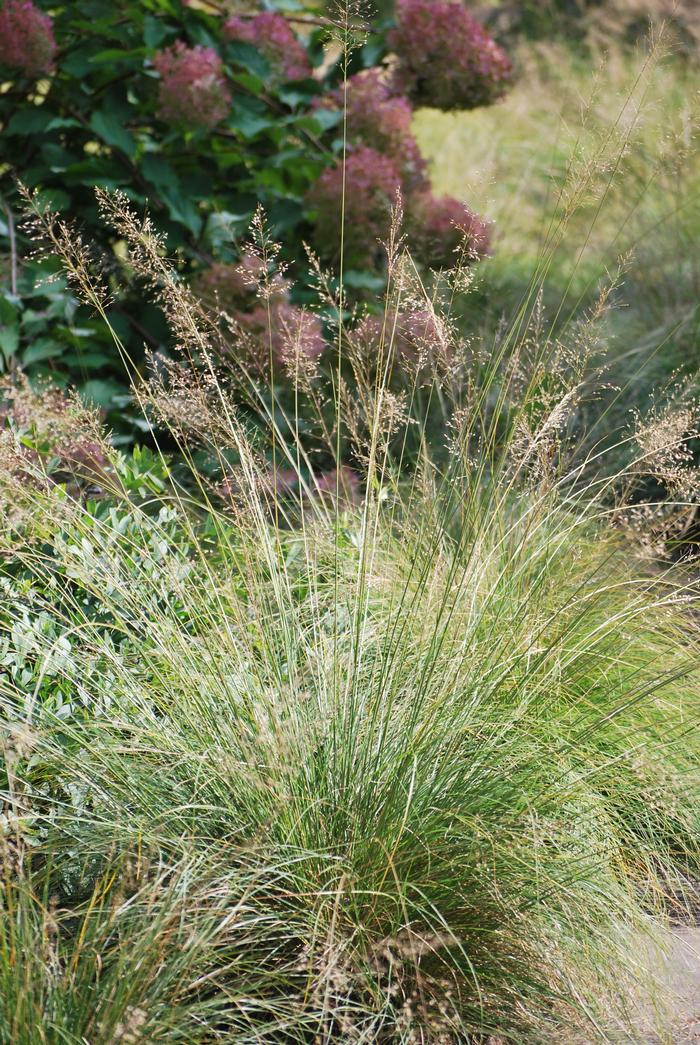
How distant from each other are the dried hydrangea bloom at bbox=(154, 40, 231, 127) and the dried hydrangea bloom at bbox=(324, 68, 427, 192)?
472 millimetres

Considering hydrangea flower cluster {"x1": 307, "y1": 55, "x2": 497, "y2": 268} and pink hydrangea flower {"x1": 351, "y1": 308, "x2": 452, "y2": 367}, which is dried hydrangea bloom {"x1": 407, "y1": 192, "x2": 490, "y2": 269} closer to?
hydrangea flower cluster {"x1": 307, "y1": 55, "x2": 497, "y2": 268}

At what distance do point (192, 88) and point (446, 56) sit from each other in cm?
99

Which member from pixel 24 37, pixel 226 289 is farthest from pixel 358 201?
pixel 24 37

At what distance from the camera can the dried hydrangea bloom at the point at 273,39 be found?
4227 mm

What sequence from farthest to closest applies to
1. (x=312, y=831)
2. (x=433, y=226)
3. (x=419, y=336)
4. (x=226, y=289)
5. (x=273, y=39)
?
(x=273, y=39) < (x=433, y=226) < (x=226, y=289) < (x=419, y=336) < (x=312, y=831)

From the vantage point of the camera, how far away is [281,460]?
3986 mm

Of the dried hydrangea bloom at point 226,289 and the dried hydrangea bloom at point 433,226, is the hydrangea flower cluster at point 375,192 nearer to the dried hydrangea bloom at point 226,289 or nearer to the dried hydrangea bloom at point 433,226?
the dried hydrangea bloom at point 433,226

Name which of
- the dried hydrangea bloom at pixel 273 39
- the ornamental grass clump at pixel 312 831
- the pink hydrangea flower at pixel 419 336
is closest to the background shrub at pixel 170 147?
the dried hydrangea bloom at pixel 273 39

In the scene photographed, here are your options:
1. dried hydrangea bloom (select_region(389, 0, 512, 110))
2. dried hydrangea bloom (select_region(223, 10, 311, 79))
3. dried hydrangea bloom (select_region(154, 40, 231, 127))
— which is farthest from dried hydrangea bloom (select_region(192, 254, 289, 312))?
dried hydrangea bloom (select_region(389, 0, 512, 110))

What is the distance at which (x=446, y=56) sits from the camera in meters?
4.29

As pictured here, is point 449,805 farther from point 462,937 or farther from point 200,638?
point 200,638

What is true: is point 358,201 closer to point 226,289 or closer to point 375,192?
point 375,192

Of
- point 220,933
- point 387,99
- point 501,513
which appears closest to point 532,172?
point 387,99

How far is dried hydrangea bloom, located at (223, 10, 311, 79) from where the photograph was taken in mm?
4227
